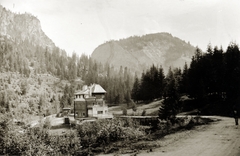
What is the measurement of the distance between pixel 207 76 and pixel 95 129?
36880 mm

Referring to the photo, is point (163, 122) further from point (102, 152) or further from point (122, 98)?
point (122, 98)

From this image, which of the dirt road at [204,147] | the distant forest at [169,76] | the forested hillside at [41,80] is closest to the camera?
the dirt road at [204,147]

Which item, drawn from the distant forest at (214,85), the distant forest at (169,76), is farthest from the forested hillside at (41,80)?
the distant forest at (214,85)

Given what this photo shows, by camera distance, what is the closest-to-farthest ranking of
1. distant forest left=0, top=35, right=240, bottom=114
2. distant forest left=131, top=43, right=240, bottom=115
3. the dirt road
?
the dirt road < distant forest left=131, top=43, right=240, bottom=115 < distant forest left=0, top=35, right=240, bottom=114

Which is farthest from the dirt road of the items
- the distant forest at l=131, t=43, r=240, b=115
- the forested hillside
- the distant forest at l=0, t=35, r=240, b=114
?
the forested hillside

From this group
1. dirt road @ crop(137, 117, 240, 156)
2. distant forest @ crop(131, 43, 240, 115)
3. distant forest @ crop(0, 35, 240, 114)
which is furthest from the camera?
distant forest @ crop(0, 35, 240, 114)

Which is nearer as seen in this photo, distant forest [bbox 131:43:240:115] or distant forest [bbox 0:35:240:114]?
distant forest [bbox 131:43:240:115]

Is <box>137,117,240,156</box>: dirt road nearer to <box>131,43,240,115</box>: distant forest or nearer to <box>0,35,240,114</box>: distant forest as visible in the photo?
<box>131,43,240,115</box>: distant forest

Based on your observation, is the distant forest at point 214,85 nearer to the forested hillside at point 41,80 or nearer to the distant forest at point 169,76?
the distant forest at point 169,76

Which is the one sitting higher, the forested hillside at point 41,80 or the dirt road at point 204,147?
the forested hillside at point 41,80

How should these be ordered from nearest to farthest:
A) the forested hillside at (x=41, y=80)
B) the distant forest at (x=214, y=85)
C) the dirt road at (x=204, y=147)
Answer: the dirt road at (x=204, y=147), the distant forest at (x=214, y=85), the forested hillside at (x=41, y=80)

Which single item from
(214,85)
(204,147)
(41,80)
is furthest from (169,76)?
(41,80)

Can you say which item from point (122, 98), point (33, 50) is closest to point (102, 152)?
point (122, 98)

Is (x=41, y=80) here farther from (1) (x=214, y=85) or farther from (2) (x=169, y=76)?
(1) (x=214, y=85)
